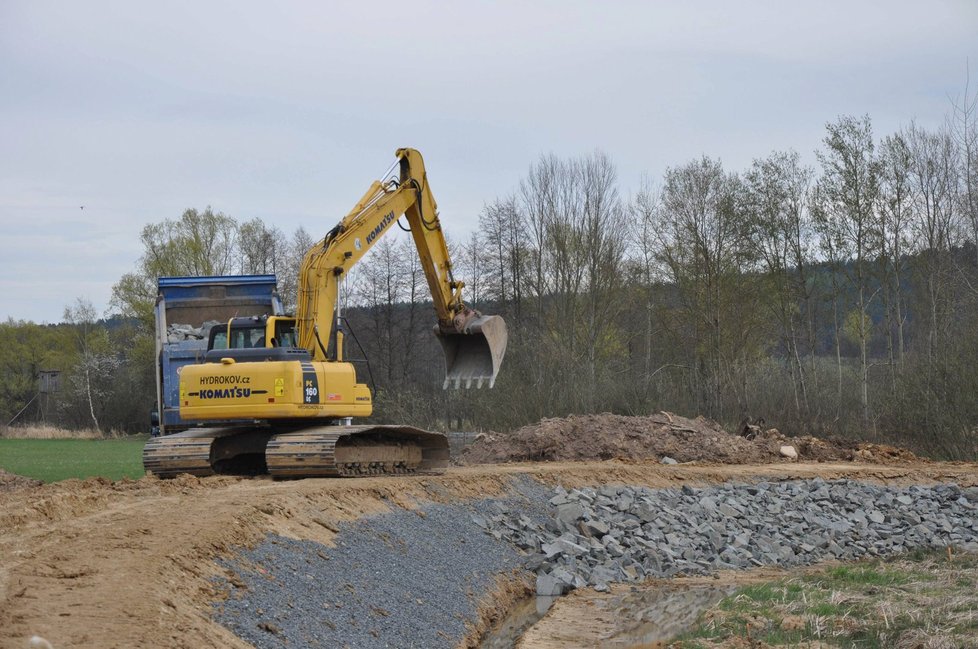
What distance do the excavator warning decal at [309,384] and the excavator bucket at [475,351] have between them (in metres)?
2.85

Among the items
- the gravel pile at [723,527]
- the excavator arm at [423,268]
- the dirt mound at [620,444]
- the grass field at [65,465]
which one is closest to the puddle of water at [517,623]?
the gravel pile at [723,527]

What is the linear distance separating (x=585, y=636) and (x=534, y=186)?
3382cm

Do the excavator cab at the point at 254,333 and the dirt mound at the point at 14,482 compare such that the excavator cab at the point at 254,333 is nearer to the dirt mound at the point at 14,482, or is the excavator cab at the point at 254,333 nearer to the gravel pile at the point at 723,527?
the gravel pile at the point at 723,527

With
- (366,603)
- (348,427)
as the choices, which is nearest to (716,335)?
(348,427)

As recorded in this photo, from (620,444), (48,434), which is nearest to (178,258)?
(48,434)

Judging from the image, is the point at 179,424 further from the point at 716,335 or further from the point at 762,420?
the point at 716,335

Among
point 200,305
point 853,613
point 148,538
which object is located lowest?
point 853,613

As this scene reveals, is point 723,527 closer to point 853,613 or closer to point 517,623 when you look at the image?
point 517,623

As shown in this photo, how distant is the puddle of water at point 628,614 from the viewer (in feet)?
39.3

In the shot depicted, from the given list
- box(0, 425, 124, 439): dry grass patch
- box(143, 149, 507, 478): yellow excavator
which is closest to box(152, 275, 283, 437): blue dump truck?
box(143, 149, 507, 478): yellow excavator

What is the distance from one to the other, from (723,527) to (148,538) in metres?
11.9

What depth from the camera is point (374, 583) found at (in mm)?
11172

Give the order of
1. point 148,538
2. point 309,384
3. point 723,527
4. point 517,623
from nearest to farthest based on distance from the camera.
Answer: point 148,538
point 517,623
point 309,384
point 723,527

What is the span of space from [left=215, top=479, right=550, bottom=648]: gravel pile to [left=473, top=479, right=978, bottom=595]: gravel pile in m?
0.97
